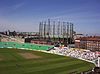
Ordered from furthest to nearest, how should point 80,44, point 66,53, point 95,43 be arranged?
1. point 80,44
2. point 95,43
3. point 66,53

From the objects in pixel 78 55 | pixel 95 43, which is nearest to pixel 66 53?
pixel 78 55

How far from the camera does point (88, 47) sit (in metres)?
87.8

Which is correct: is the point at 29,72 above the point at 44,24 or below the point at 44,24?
below

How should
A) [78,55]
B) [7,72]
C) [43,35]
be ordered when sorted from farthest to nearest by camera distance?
[43,35]
[78,55]
[7,72]

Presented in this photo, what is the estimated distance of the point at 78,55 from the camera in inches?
2365

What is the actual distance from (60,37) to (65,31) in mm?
7501

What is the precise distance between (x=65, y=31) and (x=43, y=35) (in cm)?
1788

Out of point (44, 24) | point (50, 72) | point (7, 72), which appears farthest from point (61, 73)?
point (44, 24)

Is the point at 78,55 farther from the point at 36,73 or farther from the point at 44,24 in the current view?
the point at 44,24

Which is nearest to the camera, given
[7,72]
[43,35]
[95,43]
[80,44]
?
[7,72]

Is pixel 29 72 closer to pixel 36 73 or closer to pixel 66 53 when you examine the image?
pixel 36 73

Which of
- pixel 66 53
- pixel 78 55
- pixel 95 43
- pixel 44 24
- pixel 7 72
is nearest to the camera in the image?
pixel 7 72

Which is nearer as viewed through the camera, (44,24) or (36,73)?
(36,73)

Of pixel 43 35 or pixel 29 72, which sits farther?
pixel 43 35
